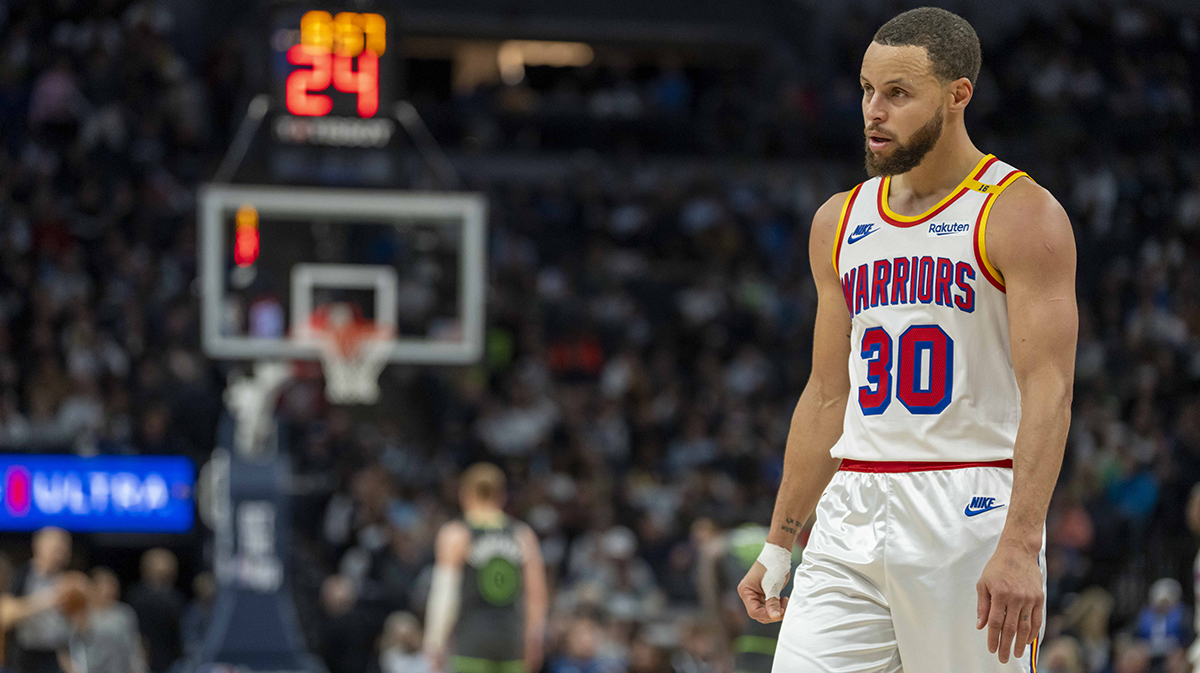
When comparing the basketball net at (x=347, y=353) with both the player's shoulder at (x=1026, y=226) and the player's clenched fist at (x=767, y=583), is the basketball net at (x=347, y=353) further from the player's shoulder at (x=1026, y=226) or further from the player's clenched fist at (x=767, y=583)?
the player's shoulder at (x=1026, y=226)

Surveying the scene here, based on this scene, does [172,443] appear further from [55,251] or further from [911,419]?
[911,419]

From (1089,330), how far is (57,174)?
12.9 meters

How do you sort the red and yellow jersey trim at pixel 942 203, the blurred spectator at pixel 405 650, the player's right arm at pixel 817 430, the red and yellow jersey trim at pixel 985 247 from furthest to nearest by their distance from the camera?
the blurred spectator at pixel 405 650
the player's right arm at pixel 817 430
the red and yellow jersey trim at pixel 942 203
the red and yellow jersey trim at pixel 985 247

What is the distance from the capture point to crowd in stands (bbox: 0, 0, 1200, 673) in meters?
13.8

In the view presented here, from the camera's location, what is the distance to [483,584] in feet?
32.1

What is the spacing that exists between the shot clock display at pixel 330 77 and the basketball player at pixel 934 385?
→ 8.39 metres

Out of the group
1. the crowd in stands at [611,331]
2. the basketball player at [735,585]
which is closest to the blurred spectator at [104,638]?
the crowd in stands at [611,331]

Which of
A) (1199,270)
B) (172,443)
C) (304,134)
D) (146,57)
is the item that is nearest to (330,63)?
(304,134)

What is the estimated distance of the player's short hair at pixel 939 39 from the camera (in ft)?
11.9

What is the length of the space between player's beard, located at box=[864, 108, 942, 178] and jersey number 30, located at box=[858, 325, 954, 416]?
1.31 feet

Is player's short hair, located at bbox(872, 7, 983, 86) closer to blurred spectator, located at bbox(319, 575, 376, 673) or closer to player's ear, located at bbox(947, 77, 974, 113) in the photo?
player's ear, located at bbox(947, 77, 974, 113)

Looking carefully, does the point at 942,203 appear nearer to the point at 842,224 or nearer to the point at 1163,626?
the point at 842,224

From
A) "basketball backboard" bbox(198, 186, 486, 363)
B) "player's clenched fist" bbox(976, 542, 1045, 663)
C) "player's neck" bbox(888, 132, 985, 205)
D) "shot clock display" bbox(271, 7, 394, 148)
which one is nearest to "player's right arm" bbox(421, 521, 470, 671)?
"basketball backboard" bbox(198, 186, 486, 363)

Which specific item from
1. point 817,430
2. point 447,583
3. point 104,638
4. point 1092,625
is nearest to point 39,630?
point 104,638
